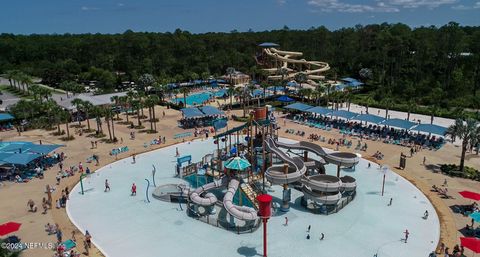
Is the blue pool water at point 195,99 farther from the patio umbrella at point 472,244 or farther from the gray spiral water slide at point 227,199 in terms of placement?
the patio umbrella at point 472,244

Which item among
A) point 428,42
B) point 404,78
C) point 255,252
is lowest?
point 255,252

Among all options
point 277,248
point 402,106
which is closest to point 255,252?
point 277,248

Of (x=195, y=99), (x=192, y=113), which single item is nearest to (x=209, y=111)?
(x=192, y=113)

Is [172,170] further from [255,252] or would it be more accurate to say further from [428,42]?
[428,42]

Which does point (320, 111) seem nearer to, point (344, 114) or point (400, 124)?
point (344, 114)

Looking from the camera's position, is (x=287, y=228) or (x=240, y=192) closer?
(x=287, y=228)

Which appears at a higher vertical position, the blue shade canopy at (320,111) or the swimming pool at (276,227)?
the blue shade canopy at (320,111)

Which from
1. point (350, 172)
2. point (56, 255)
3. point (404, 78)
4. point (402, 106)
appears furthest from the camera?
point (404, 78)

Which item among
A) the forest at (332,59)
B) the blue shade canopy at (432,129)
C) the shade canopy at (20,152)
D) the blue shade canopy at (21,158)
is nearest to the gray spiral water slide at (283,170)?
the blue shade canopy at (432,129)
